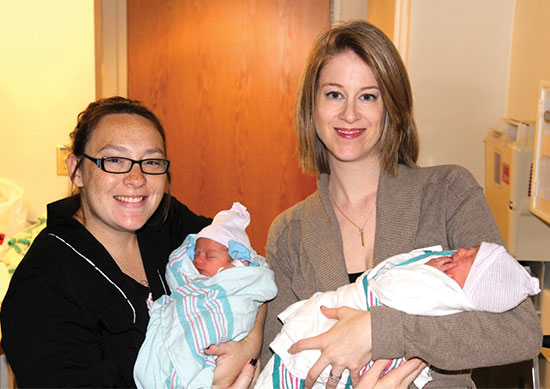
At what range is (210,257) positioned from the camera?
69.7 inches

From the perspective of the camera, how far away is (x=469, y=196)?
5.44ft

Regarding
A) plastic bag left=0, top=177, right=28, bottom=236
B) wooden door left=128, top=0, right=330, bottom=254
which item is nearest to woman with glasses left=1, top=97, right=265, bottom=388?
plastic bag left=0, top=177, right=28, bottom=236

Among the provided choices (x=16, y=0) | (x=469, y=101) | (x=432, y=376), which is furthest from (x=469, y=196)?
(x=16, y=0)

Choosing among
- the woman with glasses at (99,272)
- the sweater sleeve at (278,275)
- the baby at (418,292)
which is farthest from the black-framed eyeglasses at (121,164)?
the baby at (418,292)

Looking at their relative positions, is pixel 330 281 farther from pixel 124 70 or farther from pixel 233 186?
pixel 124 70

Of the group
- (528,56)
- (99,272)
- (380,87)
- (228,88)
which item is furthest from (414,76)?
(99,272)

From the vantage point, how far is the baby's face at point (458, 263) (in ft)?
4.89

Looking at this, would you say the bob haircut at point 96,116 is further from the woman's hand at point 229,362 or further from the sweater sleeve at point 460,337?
the sweater sleeve at point 460,337

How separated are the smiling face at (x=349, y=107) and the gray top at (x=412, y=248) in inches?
6.1

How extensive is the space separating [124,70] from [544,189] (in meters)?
2.99

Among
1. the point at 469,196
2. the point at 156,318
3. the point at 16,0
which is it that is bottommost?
the point at 156,318

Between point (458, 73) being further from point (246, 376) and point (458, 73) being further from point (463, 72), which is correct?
point (246, 376)

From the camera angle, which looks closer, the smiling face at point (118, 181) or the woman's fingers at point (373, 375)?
the woman's fingers at point (373, 375)

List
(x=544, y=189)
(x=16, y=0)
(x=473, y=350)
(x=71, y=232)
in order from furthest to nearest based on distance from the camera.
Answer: (x=16, y=0)
(x=544, y=189)
(x=71, y=232)
(x=473, y=350)
